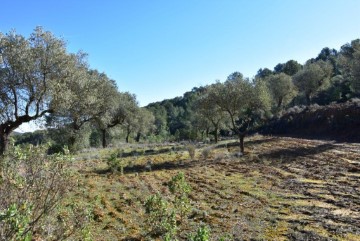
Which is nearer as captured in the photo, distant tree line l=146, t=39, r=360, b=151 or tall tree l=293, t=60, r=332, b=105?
distant tree line l=146, t=39, r=360, b=151

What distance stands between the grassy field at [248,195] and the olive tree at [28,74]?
6402 millimetres

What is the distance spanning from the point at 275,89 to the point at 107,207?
68552 mm

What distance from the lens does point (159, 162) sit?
32719 mm

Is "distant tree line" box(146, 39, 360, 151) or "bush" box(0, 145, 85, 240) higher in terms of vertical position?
"distant tree line" box(146, 39, 360, 151)

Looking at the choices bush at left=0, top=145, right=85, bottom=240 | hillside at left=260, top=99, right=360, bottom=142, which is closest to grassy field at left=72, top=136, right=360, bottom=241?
bush at left=0, top=145, right=85, bottom=240

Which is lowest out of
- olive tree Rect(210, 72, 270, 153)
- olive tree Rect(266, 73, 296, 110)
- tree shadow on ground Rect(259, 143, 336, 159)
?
tree shadow on ground Rect(259, 143, 336, 159)

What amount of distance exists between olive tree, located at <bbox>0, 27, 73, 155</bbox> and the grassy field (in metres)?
6.40

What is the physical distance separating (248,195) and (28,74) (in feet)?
56.5

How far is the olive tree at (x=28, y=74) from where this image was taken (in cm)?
2442

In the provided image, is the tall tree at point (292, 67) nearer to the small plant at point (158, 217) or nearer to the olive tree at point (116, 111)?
the olive tree at point (116, 111)

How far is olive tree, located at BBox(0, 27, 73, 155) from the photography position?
2442 cm

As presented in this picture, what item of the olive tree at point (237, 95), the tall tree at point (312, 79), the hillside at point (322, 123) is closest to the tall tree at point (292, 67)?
the tall tree at point (312, 79)

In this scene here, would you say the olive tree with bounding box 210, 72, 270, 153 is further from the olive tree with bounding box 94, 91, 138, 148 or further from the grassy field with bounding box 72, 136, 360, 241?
the olive tree with bounding box 94, 91, 138, 148

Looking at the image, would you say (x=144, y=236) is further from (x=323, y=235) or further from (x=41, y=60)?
(x=41, y=60)
